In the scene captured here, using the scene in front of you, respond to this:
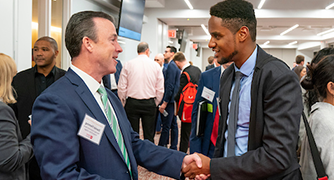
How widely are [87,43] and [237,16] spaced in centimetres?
78

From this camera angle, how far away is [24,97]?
8.95ft

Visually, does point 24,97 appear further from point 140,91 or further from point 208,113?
point 140,91

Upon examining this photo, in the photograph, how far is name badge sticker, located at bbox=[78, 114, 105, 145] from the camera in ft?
3.82

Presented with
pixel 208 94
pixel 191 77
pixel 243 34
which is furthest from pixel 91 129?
pixel 191 77

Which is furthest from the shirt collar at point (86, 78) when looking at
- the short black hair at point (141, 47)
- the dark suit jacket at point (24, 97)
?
the short black hair at point (141, 47)

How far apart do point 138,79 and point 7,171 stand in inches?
115

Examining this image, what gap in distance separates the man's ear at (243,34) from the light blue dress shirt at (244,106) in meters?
0.10

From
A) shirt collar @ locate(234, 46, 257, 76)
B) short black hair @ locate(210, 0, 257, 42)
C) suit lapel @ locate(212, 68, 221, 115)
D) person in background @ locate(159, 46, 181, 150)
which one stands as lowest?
person in background @ locate(159, 46, 181, 150)

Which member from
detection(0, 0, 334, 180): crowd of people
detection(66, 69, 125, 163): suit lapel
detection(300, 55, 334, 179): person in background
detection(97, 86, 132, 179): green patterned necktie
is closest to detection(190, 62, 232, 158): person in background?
detection(0, 0, 334, 180): crowd of people

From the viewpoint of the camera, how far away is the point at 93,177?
3.83 ft

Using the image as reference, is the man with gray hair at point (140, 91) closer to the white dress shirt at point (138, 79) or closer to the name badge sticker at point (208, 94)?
the white dress shirt at point (138, 79)

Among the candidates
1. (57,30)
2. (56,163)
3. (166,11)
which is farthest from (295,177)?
(166,11)

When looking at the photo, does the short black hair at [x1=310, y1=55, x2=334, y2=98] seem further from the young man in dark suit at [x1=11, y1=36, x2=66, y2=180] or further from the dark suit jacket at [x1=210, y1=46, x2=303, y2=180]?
the young man in dark suit at [x1=11, y1=36, x2=66, y2=180]

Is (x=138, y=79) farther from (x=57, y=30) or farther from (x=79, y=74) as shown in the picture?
(x=79, y=74)
